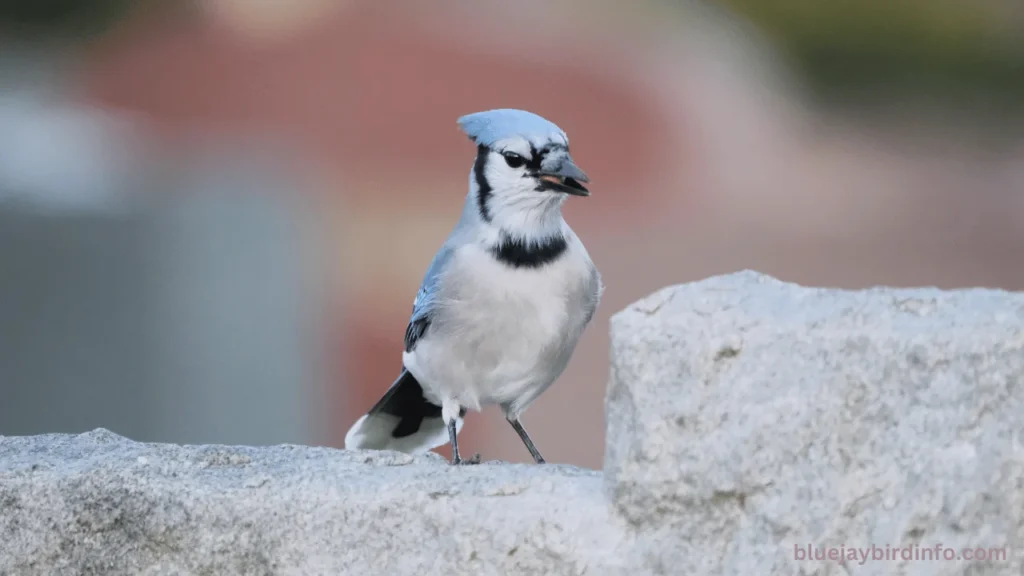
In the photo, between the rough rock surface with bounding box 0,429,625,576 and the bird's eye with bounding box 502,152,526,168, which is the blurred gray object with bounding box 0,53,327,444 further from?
the rough rock surface with bounding box 0,429,625,576

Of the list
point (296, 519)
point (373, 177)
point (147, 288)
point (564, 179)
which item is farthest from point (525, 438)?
point (373, 177)

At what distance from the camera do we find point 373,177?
4223 millimetres

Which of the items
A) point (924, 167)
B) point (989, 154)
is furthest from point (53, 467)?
point (989, 154)

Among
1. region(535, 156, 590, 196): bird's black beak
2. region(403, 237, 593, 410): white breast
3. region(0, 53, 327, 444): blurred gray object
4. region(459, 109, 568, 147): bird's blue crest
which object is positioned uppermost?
region(459, 109, 568, 147): bird's blue crest

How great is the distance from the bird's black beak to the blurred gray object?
239 centimetres

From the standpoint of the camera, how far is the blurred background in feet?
12.6

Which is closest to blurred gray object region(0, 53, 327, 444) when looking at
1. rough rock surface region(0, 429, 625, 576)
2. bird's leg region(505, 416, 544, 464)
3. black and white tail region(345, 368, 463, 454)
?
black and white tail region(345, 368, 463, 454)

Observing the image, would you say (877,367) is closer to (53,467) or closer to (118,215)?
(53,467)

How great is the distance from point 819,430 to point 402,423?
39.1 inches

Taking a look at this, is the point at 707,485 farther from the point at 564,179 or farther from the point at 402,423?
the point at 402,423

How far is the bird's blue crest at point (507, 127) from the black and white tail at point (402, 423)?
39 centimetres

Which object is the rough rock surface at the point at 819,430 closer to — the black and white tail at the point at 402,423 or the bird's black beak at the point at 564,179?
the bird's black beak at the point at 564,179

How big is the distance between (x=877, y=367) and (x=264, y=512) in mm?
555

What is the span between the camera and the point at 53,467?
1322 millimetres
